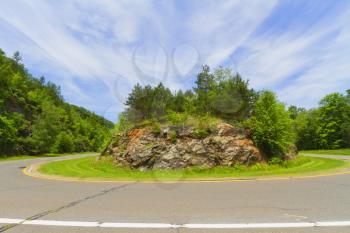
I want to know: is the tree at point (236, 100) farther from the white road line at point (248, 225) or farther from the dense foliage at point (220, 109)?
the white road line at point (248, 225)

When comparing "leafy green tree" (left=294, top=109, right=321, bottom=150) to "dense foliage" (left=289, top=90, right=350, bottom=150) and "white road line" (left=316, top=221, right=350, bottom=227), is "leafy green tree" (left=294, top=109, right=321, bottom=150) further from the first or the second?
"white road line" (left=316, top=221, right=350, bottom=227)

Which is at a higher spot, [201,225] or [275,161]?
[275,161]

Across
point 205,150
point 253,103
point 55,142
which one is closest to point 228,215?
point 205,150

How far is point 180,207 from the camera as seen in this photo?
7.35 meters

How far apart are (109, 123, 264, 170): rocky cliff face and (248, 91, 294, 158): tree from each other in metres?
1.00

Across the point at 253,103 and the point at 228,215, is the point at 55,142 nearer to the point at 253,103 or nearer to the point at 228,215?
the point at 253,103

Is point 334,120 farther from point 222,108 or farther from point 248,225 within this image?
point 248,225

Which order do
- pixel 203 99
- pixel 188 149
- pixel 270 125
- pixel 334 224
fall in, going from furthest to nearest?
pixel 203 99, pixel 270 125, pixel 188 149, pixel 334 224

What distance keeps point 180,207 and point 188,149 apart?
12459 mm

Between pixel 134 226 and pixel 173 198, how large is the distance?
3.12 metres

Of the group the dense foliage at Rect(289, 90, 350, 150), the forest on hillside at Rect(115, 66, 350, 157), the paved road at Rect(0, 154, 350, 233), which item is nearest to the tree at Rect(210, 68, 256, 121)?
the forest on hillside at Rect(115, 66, 350, 157)

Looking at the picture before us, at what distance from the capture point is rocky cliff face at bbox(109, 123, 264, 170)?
19.2m

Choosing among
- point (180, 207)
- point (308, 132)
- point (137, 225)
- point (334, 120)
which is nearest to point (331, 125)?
point (334, 120)

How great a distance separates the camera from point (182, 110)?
87.2 ft
